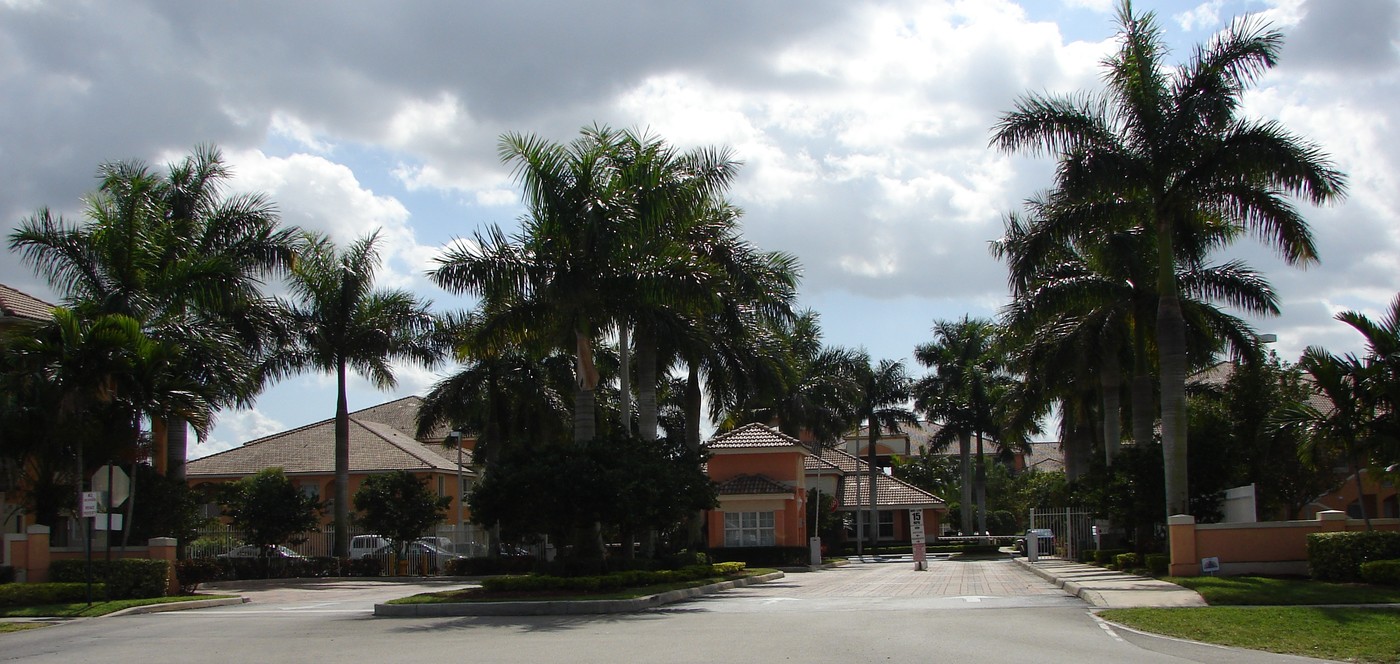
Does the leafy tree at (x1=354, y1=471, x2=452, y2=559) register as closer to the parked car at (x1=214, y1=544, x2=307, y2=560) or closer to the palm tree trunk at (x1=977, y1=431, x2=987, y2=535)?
the parked car at (x1=214, y1=544, x2=307, y2=560)

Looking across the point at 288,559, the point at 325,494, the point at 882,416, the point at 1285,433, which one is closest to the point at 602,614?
the point at 1285,433

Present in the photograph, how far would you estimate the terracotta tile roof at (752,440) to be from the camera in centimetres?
4441

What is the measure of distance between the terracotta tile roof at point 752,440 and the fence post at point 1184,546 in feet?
72.7

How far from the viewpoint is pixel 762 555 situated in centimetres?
4375

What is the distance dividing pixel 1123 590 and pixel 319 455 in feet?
123

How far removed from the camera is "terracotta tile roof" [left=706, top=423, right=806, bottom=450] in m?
44.4

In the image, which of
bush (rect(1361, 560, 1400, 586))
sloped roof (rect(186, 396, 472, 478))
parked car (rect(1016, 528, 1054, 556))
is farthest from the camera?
sloped roof (rect(186, 396, 472, 478))

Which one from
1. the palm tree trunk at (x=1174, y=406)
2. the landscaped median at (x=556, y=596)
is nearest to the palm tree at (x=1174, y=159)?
the palm tree trunk at (x=1174, y=406)

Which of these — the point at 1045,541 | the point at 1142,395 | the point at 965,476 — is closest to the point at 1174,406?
the point at 1142,395

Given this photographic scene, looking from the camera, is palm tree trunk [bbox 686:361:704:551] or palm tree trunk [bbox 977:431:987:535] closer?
palm tree trunk [bbox 686:361:704:551]

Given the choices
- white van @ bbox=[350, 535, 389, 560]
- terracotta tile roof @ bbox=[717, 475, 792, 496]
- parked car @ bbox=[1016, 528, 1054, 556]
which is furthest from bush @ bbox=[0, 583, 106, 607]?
parked car @ bbox=[1016, 528, 1054, 556]

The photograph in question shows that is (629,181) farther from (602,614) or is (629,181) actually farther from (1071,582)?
(1071,582)

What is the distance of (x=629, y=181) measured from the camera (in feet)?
78.2

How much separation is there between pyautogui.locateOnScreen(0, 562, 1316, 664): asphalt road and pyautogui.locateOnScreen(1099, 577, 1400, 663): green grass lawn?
623mm
